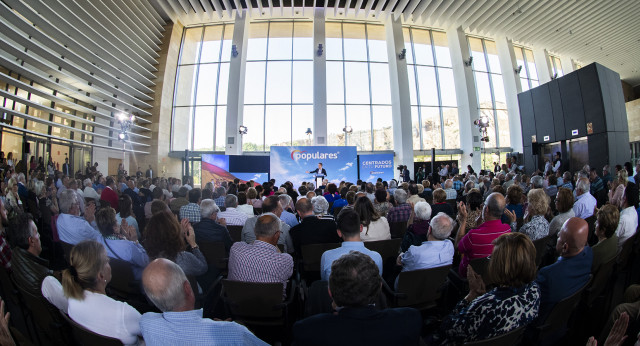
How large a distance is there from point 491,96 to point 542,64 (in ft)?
13.5

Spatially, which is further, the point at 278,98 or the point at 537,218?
the point at 278,98

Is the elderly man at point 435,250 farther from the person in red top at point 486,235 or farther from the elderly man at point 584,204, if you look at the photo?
the elderly man at point 584,204

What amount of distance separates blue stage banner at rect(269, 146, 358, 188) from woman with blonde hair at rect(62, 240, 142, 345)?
10.4 metres

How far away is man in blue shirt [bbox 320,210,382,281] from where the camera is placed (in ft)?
6.85

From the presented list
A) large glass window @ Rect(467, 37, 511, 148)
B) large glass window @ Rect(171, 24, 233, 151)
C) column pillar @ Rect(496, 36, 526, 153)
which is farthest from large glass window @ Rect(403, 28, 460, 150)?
large glass window @ Rect(171, 24, 233, 151)

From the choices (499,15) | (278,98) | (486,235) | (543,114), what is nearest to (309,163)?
(278,98)

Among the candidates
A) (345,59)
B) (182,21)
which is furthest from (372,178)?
(182,21)

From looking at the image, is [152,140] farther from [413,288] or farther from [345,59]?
[413,288]

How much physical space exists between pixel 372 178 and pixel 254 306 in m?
11.1

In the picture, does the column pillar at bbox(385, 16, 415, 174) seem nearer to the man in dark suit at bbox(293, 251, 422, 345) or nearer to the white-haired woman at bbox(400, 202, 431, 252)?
the white-haired woman at bbox(400, 202, 431, 252)

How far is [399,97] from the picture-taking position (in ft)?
47.5

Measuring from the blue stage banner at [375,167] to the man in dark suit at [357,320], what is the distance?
11.6m

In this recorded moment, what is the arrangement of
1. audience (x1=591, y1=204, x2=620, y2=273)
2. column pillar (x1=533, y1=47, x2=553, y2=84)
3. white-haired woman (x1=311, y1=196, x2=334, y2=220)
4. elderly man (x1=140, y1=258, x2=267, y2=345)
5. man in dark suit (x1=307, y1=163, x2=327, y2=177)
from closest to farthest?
elderly man (x1=140, y1=258, x2=267, y2=345), audience (x1=591, y1=204, x2=620, y2=273), white-haired woman (x1=311, y1=196, x2=334, y2=220), man in dark suit (x1=307, y1=163, x2=327, y2=177), column pillar (x1=533, y1=47, x2=553, y2=84)

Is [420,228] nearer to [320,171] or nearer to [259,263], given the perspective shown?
[259,263]
